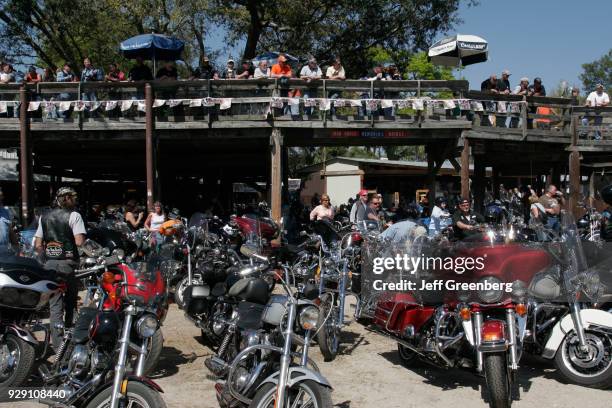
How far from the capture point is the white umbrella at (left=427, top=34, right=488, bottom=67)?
54.3 ft

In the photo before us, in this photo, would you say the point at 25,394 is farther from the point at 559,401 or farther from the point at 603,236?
the point at 603,236

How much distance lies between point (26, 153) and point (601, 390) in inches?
497

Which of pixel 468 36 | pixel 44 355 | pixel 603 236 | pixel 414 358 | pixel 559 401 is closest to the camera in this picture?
pixel 559 401

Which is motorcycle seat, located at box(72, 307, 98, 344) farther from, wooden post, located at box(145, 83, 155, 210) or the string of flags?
the string of flags

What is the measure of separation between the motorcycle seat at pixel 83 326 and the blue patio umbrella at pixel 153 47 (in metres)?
10.9

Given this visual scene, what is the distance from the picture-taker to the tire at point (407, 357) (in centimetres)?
652

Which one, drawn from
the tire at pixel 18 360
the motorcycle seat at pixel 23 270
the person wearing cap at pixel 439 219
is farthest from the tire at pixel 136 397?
the person wearing cap at pixel 439 219

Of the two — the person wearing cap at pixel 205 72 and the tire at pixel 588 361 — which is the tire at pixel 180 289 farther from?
the person wearing cap at pixel 205 72

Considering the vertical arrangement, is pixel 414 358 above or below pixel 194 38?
below

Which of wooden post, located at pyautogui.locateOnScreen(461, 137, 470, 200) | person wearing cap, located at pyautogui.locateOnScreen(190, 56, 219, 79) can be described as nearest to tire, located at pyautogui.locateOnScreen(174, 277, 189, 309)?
person wearing cap, located at pyautogui.locateOnScreen(190, 56, 219, 79)

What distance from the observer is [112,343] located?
4.81 metres

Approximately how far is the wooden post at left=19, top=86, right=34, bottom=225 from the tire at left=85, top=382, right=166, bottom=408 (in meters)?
11.5

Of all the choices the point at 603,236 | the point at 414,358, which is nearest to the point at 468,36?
the point at 603,236

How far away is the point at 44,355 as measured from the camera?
5.80m
